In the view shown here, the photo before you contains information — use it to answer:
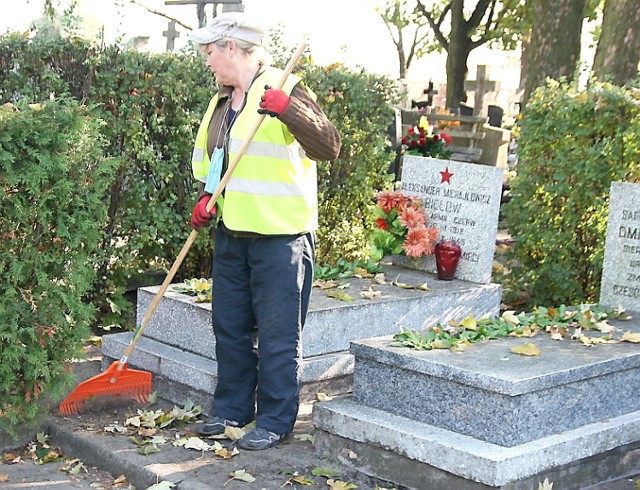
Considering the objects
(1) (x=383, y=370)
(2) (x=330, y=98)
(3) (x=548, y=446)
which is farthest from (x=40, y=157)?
(2) (x=330, y=98)

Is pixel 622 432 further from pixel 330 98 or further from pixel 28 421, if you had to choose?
pixel 330 98

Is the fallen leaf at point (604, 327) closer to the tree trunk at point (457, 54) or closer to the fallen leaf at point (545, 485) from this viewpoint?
the fallen leaf at point (545, 485)

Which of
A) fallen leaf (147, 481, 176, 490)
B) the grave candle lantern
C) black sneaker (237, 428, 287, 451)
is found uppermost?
the grave candle lantern

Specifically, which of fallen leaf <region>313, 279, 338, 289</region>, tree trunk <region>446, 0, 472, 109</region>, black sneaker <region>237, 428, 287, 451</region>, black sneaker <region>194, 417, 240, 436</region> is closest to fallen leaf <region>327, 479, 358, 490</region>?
black sneaker <region>237, 428, 287, 451</region>

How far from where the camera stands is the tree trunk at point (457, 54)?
893 inches

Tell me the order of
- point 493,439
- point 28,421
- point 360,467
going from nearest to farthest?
point 493,439
point 360,467
point 28,421

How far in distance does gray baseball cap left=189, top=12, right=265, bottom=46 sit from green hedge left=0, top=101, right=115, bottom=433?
0.69 meters

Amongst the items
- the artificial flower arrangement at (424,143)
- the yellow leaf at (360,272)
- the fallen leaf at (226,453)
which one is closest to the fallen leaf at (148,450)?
the fallen leaf at (226,453)

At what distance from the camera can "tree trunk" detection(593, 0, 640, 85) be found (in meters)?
12.5

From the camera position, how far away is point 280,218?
16.1 feet

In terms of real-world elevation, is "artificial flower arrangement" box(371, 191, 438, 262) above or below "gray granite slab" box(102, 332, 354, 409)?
above

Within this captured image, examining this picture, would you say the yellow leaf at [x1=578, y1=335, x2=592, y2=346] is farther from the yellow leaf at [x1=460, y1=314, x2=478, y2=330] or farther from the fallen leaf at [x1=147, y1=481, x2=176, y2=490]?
the fallen leaf at [x1=147, y1=481, x2=176, y2=490]

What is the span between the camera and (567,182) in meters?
7.75

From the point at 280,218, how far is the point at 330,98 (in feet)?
10.4
